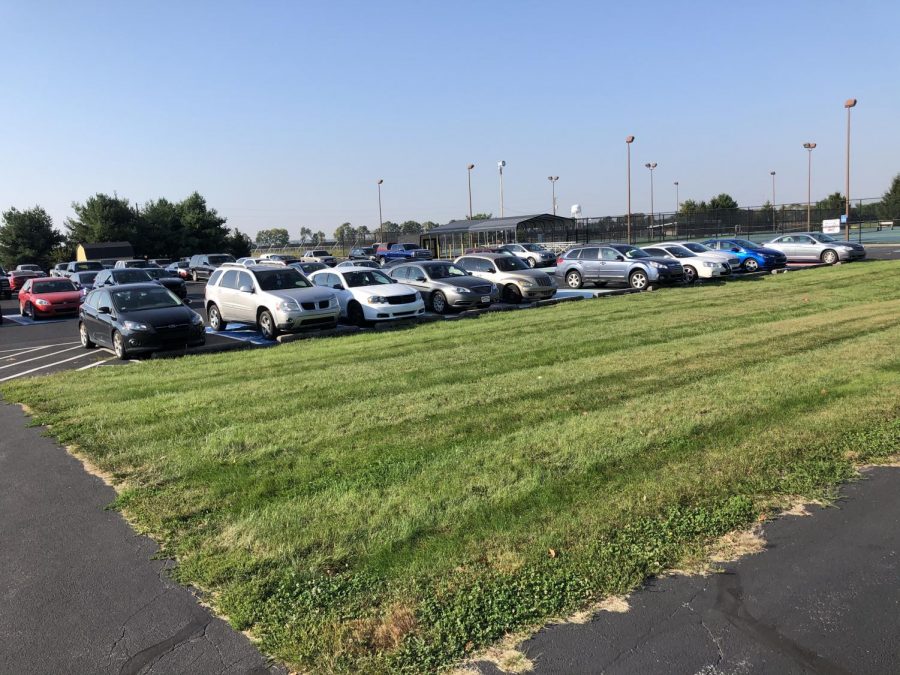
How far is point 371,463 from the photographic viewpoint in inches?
232

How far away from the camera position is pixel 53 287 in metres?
23.8

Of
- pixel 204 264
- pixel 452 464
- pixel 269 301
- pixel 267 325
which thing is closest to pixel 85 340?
pixel 267 325

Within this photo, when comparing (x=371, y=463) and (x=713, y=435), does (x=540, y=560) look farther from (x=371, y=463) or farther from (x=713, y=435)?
(x=713, y=435)

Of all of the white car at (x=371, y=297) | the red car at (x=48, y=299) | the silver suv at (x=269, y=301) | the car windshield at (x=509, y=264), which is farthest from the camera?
the red car at (x=48, y=299)

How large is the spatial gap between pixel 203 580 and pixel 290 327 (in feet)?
36.6

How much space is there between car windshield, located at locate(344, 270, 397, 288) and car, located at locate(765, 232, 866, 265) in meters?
20.2

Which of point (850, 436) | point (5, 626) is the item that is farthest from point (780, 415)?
point (5, 626)

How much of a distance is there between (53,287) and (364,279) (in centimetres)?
1289

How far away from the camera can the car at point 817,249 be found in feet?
95.3

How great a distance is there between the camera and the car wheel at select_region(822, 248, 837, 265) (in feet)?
95.5

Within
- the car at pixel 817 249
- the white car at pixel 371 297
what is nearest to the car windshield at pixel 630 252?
the car at pixel 817 249

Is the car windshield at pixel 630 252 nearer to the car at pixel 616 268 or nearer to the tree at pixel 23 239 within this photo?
the car at pixel 616 268

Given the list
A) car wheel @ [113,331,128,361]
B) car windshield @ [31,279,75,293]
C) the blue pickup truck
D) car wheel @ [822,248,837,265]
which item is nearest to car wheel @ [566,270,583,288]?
car wheel @ [822,248,837,265]

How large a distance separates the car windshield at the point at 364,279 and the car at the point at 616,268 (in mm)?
8970
